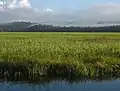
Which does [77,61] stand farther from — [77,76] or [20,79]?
[20,79]

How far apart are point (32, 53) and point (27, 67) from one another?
3520mm

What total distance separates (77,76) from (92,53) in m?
4.82

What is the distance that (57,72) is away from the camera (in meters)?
19.3

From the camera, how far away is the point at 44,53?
896 inches

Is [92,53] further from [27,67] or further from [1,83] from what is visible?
[1,83]

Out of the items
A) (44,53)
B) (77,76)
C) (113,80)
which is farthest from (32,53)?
(113,80)

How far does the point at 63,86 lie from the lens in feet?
59.1

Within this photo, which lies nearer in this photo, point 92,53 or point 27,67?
point 27,67

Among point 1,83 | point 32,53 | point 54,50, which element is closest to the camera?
point 1,83

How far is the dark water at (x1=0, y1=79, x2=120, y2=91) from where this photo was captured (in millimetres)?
17297

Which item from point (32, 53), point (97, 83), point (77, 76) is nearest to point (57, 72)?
point (77, 76)

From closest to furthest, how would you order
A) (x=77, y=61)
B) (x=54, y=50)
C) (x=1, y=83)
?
1. (x=1, y=83)
2. (x=77, y=61)
3. (x=54, y=50)

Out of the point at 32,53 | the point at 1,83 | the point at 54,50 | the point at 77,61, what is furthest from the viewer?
the point at 54,50

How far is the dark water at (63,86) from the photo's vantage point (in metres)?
17.3
